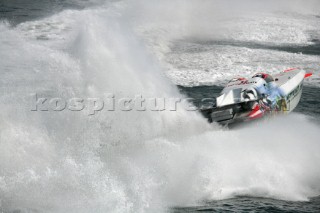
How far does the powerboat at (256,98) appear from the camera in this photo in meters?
20.3

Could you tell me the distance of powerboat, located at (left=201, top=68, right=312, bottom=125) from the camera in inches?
800

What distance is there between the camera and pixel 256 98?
2180cm

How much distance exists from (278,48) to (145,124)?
66.2ft

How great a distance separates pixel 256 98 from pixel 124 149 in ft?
27.7

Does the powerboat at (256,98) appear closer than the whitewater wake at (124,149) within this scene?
No

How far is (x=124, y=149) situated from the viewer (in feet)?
51.4

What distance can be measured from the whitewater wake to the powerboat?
0.69 meters

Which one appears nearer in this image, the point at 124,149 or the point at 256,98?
the point at 124,149

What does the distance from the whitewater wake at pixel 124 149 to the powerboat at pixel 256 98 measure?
69cm

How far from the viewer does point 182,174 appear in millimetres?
14766

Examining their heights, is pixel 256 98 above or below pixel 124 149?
below

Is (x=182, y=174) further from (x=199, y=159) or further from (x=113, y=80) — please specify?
(x=113, y=80)

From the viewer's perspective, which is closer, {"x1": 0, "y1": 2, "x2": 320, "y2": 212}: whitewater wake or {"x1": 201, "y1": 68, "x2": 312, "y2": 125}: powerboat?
{"x1": 0, "y1": 2, "x2": 320, "y2": 212}: whitewater wake

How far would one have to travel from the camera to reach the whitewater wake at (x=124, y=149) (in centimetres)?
1313
